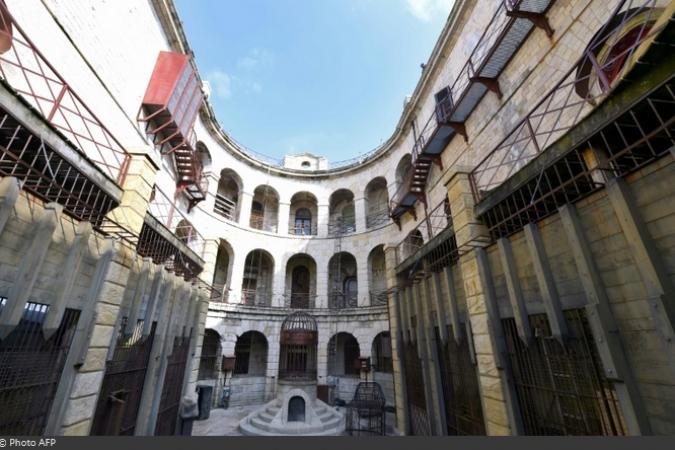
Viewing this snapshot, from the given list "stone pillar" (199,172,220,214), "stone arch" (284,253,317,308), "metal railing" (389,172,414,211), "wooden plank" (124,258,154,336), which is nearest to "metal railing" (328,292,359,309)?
"stone arch" (284,253,317,308)

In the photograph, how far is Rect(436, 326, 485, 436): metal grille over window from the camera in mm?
5727

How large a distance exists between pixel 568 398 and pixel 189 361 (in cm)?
1088

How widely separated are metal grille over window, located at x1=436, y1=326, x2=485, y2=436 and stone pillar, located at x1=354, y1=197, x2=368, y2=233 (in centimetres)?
1319

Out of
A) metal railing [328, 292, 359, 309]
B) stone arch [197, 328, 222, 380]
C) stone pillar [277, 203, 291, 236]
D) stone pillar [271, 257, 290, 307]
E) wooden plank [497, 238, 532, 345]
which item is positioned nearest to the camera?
wooden plank [497, 238, 532, 345]

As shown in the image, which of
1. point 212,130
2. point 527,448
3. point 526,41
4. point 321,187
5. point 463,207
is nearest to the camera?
point 527,448

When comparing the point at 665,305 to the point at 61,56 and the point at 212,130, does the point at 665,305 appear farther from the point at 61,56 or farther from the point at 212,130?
the point at 212,130

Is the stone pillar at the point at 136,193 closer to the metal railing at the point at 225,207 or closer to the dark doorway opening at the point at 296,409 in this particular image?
the dark doorway opening at the point at 296,409

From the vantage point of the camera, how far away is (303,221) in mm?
23922

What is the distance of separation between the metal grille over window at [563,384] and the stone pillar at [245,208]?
17623 mm

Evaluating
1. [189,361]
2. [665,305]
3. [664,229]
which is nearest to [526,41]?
[664,229]

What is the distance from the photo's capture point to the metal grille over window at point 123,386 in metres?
5.86

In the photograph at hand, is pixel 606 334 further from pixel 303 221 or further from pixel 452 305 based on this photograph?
pixel 303 221

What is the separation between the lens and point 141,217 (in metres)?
6.16

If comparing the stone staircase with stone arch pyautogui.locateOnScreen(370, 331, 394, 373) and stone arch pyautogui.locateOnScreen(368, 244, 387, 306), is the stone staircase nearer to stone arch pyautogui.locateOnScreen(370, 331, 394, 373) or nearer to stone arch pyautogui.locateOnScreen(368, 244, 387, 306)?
stone arch pyautogui.locateOnScreen(370, 331, 394, 373)
